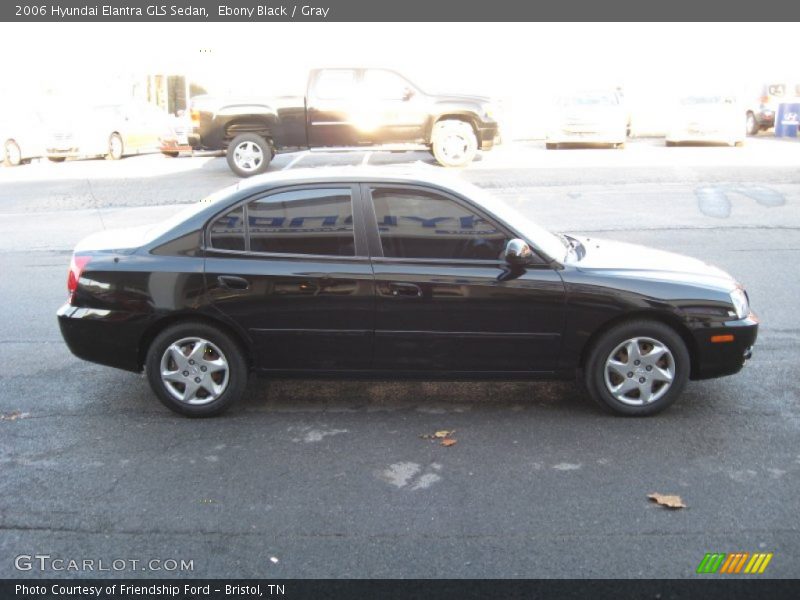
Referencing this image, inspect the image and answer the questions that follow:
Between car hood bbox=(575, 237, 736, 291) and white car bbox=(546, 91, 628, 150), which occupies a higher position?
white car bbox=(546, 91, 628, 150)

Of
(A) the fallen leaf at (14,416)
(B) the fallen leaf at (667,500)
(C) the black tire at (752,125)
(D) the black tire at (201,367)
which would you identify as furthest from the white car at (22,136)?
(C) the black tire at (752,125)

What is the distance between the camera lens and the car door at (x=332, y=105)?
54.3ft

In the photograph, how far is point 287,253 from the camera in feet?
17.8

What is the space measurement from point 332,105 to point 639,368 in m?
12.3

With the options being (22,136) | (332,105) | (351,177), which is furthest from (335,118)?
(351,177)

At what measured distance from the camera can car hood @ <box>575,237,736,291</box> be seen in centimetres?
538

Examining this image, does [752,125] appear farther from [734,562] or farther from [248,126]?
[734,562]

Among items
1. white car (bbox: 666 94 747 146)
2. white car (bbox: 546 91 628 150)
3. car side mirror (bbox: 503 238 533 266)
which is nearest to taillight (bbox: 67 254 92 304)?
car side mirror (bbox: 503 238 533 266)

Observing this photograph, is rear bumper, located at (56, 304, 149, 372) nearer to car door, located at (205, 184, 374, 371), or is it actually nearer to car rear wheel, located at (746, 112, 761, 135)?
car door, located at (205, 184, 374, 371)

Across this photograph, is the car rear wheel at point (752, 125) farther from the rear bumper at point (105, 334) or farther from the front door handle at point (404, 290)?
the rear bumper at point (105, 334)

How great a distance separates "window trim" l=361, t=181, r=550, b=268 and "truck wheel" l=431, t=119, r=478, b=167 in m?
11.7

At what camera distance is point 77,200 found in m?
15.7
